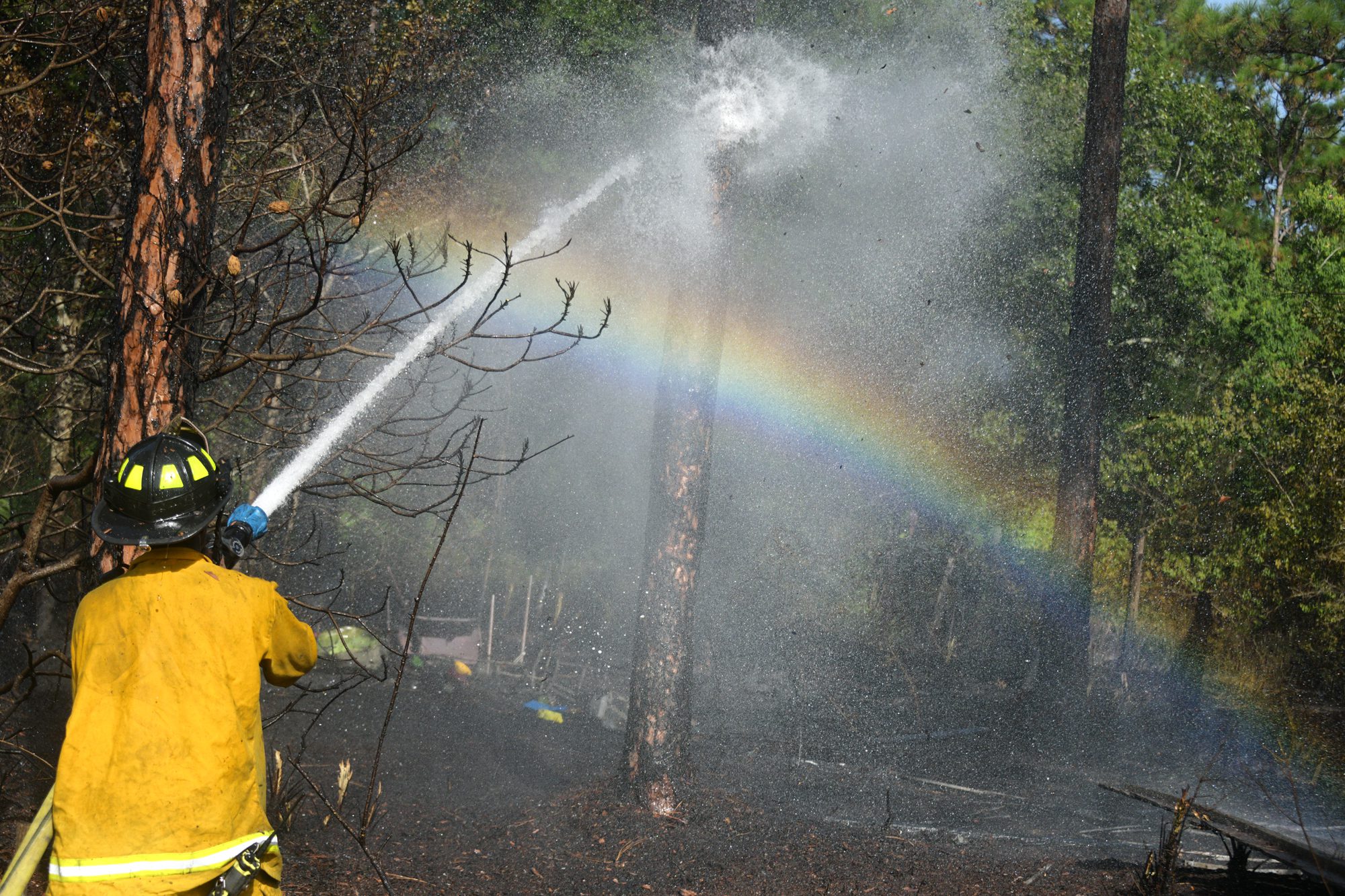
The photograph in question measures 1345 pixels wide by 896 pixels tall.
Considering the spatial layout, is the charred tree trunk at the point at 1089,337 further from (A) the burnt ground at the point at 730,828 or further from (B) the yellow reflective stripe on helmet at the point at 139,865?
(B) the yellow reflective stripe on helmet at the point at 139,865

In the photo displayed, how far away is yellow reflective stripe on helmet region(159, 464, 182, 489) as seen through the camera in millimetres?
2680

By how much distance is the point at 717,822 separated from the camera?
6992 millimetres

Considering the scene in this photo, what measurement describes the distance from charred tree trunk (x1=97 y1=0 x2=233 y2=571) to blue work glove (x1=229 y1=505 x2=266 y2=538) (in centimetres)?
100

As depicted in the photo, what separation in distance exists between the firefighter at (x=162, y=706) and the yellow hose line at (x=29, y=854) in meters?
0.05

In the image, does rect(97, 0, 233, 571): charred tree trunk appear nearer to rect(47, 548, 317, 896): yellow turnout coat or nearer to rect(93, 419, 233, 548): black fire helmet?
rect(93, 419, 233, 548): black fire helmet

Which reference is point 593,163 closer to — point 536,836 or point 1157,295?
point 1157,295

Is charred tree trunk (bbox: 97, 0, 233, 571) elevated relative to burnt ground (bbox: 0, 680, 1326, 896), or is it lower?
elevated

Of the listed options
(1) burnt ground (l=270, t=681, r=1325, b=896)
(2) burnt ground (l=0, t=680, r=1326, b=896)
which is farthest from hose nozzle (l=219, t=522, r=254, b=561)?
(1) burnt ground (l=270, t=681, r=1325, b=896)

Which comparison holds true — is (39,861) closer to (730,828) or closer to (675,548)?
(730,828)

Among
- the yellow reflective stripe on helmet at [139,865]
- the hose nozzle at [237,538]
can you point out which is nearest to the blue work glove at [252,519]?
the hose nozzle at [237,538]

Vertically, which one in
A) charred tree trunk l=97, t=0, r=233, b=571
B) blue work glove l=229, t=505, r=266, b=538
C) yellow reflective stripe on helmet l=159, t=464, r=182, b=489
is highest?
charred tree trunk l=97, t=0, r=233, b=571

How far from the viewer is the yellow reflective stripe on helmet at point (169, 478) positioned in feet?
8.79

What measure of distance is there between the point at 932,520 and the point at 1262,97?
58.5 feet

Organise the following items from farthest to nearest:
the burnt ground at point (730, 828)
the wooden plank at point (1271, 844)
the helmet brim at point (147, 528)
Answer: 1. the burnt ground at point (730, 828)
2. the wooden plank at point (1271, 844)
3. the helmet brim at point (147, 528)
